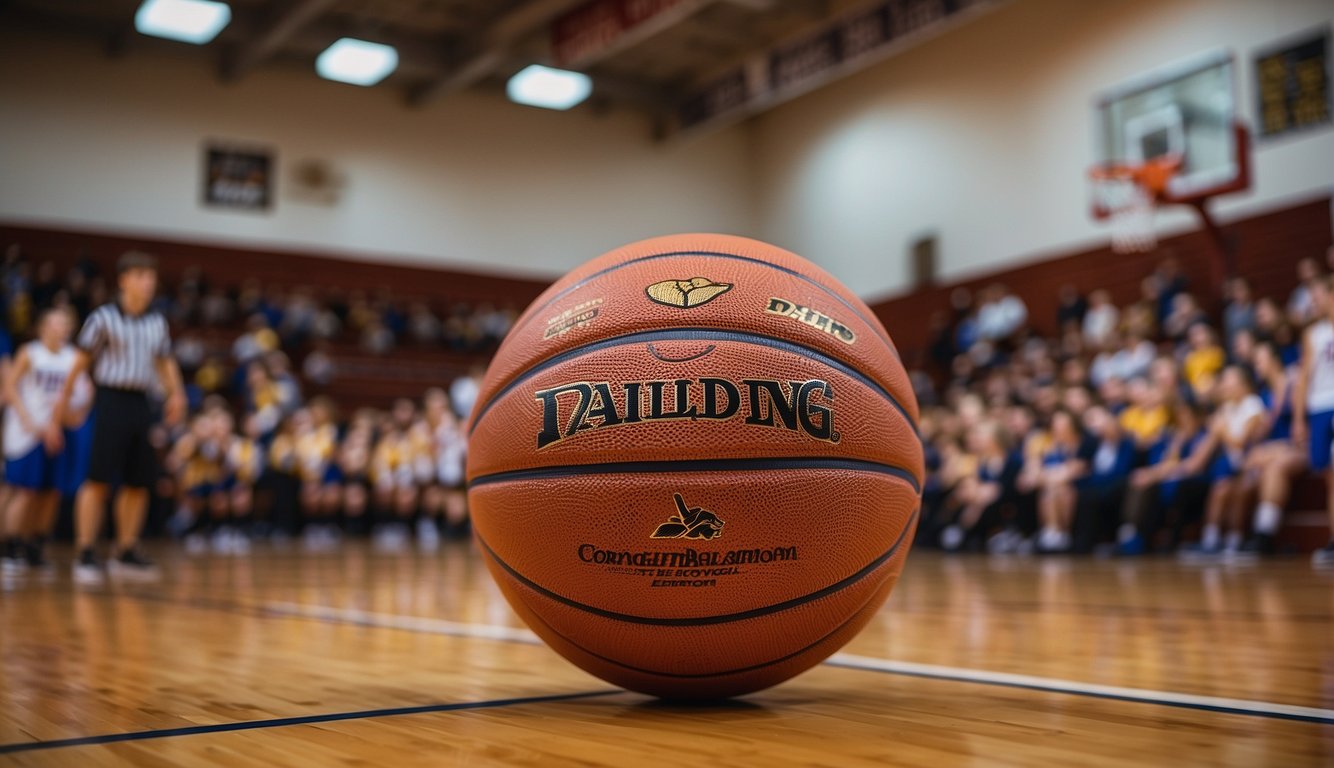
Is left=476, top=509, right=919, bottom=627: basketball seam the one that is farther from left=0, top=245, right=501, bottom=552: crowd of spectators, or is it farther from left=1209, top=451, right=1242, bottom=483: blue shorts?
left=0, top=245, right=501, bottom=552: crowd of spectators

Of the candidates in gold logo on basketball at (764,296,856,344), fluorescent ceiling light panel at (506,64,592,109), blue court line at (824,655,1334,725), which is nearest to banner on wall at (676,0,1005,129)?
fluorescent ceiling light panel at (506,64,592,109)

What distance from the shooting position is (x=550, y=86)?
17.4m

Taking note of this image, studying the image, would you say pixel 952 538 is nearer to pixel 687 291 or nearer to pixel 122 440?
pixel 122 440

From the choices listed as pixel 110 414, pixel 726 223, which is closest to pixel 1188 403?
pixel 110 414

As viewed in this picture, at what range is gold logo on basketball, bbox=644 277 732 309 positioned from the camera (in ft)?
5.73

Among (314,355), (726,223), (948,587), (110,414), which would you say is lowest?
(948,587)

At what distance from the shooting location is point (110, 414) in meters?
5.25

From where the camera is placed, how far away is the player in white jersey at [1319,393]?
6379mm

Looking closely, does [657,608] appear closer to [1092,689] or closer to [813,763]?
[813,763]

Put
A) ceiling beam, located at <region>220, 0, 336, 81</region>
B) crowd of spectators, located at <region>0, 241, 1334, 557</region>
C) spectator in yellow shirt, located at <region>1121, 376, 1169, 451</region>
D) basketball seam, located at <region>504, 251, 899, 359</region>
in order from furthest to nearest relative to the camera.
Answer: ceiling beam, located at <region>220, 0, 336, 81</region>, spectator in yellow shirt, located at <region>1121, 376, 1169, 451</region>, crowd of spectators, located at <region>0, 241, 1334, 557</region>, basketball seam, located at <region>504, 251, 899, 359</region>

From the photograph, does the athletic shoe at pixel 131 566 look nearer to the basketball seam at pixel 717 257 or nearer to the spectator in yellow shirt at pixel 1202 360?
the basketball seam at pixel 717 257

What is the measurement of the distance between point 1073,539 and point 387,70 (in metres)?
11.4

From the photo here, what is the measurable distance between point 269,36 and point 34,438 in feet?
34.2

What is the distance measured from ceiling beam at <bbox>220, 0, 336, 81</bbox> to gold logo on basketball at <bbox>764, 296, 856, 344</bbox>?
13526 mm
